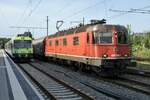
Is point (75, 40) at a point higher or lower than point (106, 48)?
higher

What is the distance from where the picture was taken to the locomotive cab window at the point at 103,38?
798 inches

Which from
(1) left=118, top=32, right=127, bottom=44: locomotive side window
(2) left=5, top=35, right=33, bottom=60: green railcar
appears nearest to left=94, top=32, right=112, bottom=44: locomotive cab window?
(1) left=118, top=32, right=127, bottom=44: locomotive side window

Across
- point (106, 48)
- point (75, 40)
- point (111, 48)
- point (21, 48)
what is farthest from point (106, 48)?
point (21, 48)

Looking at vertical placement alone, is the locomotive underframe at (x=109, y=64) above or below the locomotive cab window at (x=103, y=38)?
below

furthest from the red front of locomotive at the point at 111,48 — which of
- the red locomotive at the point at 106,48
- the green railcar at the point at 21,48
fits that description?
the green railcar at the point at 21,48

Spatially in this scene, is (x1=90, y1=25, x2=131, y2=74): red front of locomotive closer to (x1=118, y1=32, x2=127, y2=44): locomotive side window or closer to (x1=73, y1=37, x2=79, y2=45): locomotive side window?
(x1=118, y1=32, x2=127, y2=44): locomotive side window

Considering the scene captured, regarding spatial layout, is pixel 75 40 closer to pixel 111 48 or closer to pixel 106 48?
pixel 106 48

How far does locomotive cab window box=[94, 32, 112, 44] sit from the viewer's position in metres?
20.3

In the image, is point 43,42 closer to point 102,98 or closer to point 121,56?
point 121,56

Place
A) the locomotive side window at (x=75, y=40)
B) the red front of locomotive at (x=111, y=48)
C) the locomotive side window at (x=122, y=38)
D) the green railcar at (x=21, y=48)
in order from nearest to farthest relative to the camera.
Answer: the red front of locomotive at (x=111, y=48), the locomotive side window at (x=122, y=38), the locomotive side window at (x=75, y=40), the green railcar at (x=21, y=48)

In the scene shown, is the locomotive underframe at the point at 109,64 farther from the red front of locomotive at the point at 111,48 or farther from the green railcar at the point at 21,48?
the green railcar at the point at 21,48

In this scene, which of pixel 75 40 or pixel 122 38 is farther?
pixel 75 40

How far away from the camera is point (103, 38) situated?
2034cm

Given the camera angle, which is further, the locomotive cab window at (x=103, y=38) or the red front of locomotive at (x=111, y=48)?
the locomotive cab window at (x=103, y=38)
